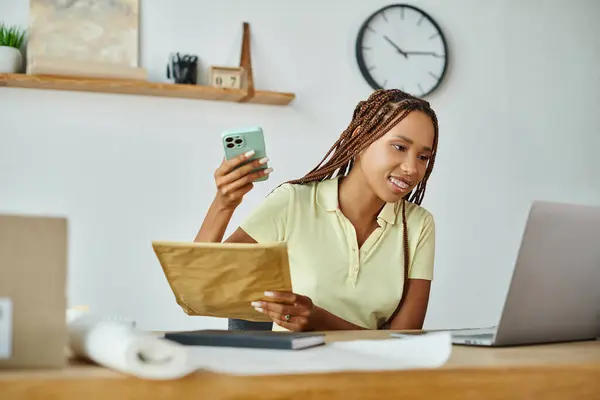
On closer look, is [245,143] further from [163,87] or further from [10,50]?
[10,50]

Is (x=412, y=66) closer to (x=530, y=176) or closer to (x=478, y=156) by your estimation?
(x=478, y=156)

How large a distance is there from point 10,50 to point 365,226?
1578mm

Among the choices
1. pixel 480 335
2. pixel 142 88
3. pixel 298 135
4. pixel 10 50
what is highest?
pixel 10 50

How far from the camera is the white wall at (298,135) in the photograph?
9.48ft

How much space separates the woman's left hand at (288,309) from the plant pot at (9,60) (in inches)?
69.3

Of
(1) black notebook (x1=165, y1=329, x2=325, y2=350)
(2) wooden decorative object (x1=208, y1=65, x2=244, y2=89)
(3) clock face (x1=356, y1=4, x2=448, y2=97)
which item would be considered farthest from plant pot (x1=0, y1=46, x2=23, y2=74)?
(1) black notebook (x1=165, y1=329, x2=325, y2=350)

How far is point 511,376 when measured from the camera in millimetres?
876

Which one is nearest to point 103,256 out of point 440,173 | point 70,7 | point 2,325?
point 70,7

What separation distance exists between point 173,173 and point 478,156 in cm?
139

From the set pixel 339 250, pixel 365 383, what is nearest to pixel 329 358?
pixel 365 383

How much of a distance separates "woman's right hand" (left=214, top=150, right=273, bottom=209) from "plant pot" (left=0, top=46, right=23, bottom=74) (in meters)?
1.42

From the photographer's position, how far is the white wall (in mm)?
2891

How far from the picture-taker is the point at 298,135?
10.5ft

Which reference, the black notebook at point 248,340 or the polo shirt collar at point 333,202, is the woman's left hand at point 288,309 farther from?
the polo shirt collar at point 333,202
